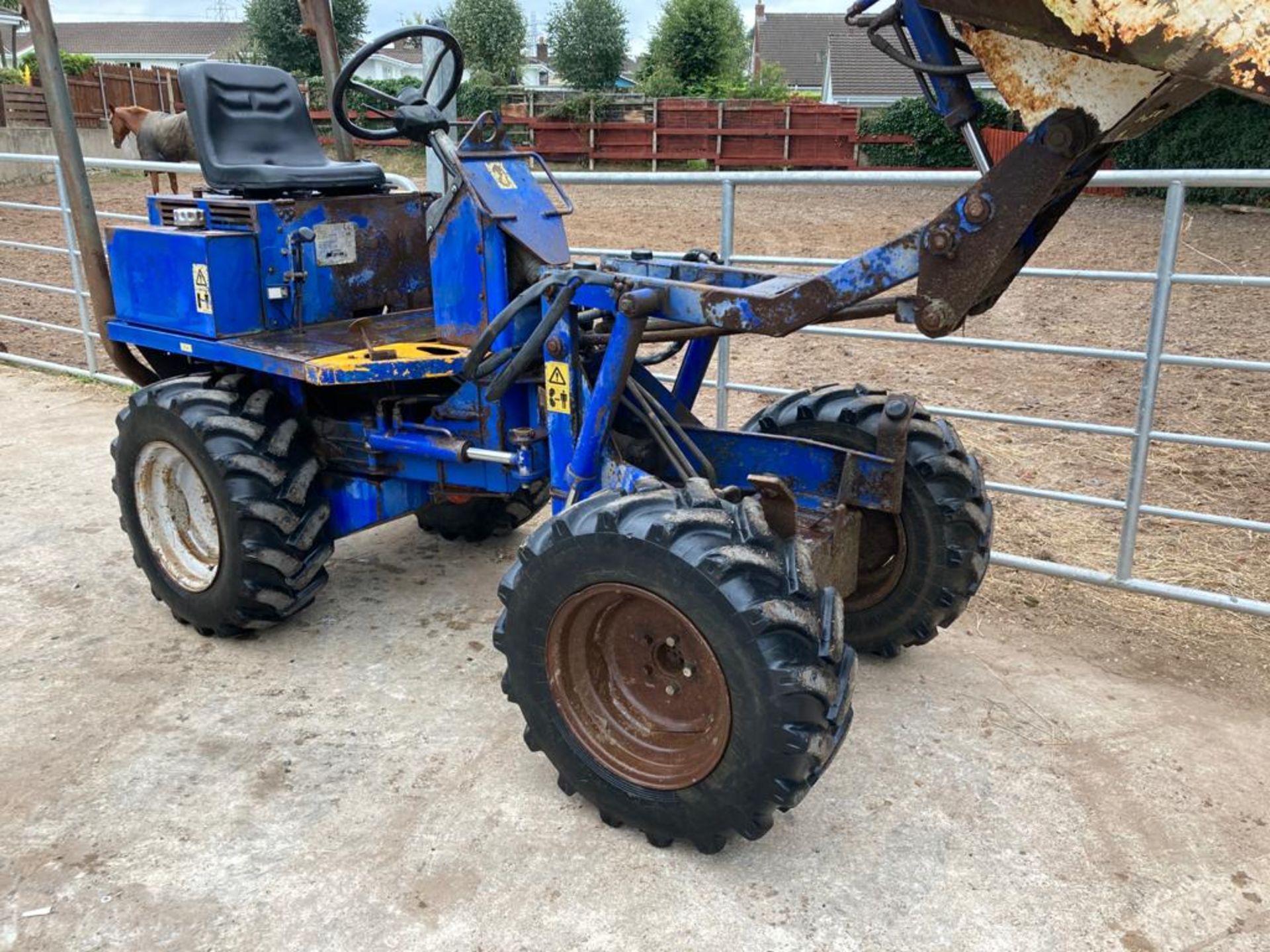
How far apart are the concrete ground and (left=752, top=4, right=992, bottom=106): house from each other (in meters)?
35.8

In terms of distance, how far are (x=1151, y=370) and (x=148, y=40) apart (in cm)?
8396

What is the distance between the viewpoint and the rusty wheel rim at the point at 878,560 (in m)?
3.82

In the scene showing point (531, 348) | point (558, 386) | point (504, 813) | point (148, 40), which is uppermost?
point (148, 40)

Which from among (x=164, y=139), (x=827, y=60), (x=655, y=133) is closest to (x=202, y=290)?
(x=164, y=139)

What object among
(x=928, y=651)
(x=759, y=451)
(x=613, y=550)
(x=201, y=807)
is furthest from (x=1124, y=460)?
(x=201, y=807)

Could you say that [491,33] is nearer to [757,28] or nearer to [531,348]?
[757,28]

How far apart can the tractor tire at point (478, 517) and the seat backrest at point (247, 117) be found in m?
1.55

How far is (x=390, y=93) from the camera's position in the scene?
12.9 feet

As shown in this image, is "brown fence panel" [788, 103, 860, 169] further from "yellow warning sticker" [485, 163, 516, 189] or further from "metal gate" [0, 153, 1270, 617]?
"yellow warning sticker" [485, 163, 516, 189]

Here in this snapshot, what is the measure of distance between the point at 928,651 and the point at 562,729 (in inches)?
65.0

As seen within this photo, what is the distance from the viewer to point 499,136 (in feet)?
12.8

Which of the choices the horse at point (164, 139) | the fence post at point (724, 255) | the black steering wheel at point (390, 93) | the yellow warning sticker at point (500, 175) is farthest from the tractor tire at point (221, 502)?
the horse at point (164, 139)

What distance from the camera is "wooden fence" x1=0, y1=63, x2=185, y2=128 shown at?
2567 cm

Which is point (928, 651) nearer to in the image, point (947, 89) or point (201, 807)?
point (947, 89)
